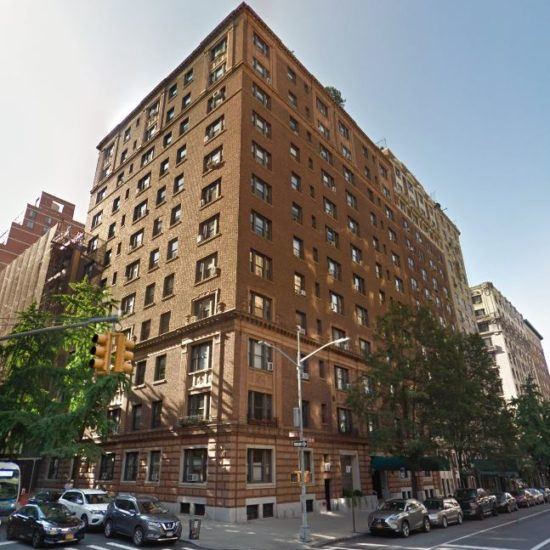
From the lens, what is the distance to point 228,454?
26.2 meters

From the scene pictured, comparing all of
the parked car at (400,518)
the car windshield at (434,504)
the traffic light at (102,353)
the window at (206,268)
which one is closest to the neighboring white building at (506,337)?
the car windshield at (434,504)

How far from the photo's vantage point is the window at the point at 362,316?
143ft

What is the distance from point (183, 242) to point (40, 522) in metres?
23.6

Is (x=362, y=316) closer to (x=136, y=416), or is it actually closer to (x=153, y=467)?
(x=136, y=416)

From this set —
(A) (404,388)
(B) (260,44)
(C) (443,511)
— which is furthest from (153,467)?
(B) (260,44)

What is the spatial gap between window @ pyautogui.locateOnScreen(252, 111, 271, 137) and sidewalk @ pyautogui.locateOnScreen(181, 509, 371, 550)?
3134 centimetres

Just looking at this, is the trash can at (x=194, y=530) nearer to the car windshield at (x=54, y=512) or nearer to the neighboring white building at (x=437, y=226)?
the car windshield at (x=54, y=512)

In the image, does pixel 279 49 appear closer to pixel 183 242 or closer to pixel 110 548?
pixel 183 242

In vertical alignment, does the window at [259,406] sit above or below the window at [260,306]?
below

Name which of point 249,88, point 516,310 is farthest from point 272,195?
point 516,310

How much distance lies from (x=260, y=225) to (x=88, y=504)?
22240 millimetres

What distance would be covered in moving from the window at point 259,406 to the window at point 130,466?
11.0 m

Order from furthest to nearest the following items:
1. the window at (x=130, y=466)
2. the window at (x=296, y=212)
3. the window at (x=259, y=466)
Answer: the window at (x=296, y=212)
the window at (x=130, y=466)
the window at (x=259, y=466)

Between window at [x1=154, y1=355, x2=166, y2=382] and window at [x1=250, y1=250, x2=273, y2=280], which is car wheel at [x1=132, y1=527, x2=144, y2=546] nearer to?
window at [x1=154, y1=355, x2=166, y2=382]
